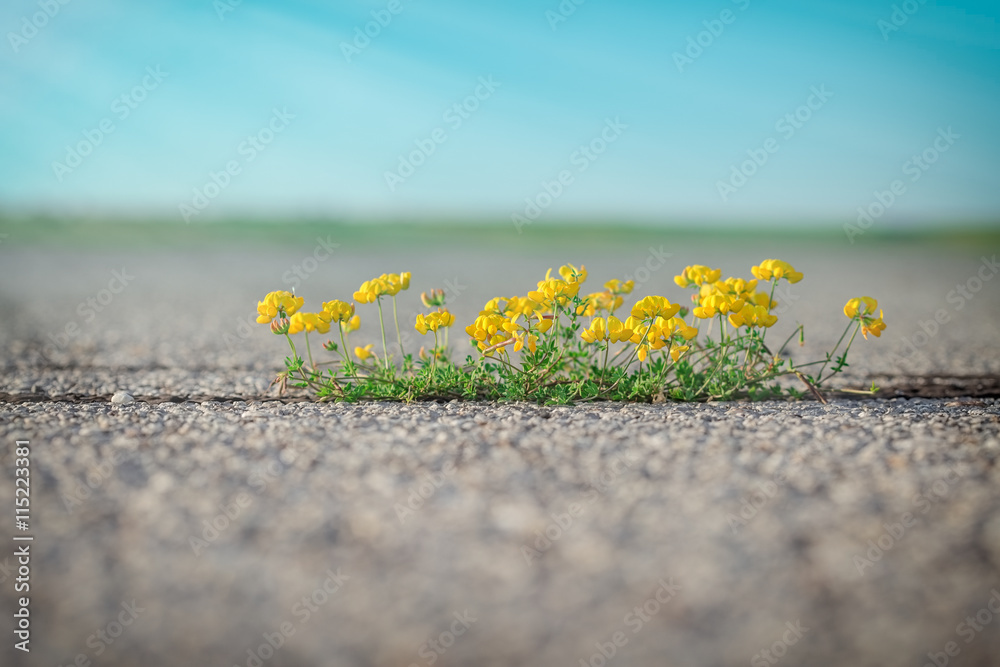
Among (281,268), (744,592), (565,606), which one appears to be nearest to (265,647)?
(565,606)

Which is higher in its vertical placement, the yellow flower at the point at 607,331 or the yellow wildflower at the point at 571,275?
the yellow wildflower at the point at 571,275

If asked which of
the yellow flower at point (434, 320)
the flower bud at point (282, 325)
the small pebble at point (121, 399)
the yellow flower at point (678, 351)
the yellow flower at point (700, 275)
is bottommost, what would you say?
the small pebble at point (121, 399)

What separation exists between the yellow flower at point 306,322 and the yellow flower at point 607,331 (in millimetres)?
1704

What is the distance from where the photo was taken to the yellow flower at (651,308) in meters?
4.10

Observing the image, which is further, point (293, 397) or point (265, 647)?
point (293, 397)

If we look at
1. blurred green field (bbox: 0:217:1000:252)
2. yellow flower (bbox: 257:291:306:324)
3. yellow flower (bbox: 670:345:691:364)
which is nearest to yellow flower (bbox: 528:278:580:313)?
yellow flower (bbox: 670:345:691:364)

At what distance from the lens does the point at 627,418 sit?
4.16 metres

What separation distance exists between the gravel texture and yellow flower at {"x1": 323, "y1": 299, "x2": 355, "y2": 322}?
2.09 ft

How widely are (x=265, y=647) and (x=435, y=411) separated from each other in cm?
223

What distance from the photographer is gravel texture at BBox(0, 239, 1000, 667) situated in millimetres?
2240

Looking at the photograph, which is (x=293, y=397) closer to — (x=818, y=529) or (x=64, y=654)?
(x=64, y=654)

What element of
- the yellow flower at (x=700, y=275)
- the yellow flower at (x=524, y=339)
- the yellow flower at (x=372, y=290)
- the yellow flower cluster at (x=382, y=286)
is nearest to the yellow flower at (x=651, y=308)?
the yellow flower at (x=700, y=275)

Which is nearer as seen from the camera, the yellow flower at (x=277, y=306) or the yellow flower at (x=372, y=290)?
the yellow flower at (x=277, y=306)

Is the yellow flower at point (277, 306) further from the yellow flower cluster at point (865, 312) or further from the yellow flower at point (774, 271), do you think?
the yellow flower cluster at point (865, 312)
